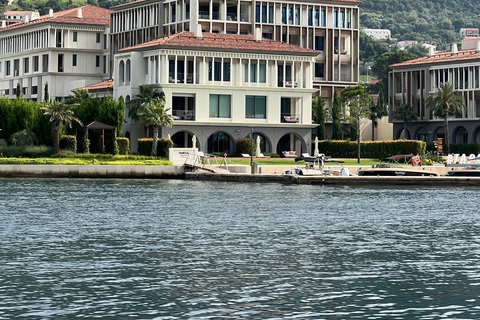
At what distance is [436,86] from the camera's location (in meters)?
137

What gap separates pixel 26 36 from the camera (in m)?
163

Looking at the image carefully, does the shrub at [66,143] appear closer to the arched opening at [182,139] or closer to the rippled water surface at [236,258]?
the arched opening at [182,139]

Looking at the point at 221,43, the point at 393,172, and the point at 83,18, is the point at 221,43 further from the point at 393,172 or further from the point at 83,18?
the point at 83,18

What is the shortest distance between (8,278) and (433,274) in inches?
566

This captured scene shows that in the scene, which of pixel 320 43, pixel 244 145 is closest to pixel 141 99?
pixel 244 145

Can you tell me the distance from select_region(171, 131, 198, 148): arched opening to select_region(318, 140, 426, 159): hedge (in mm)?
15789

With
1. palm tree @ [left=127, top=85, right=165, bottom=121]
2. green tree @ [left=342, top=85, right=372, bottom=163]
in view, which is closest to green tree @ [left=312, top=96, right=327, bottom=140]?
green tree @ [left=342, top=85, right=372, bottom=163]

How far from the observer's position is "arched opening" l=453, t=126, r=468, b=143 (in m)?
134

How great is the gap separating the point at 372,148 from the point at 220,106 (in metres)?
18.4

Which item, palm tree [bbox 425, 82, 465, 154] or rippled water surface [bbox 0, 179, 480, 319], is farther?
palm tree [bbox 425, 82, 465, 154]

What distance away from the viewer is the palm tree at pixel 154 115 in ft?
343

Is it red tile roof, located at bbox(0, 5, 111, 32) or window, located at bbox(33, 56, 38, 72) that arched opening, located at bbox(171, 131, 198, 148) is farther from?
window, located at bbox(33, 56, 38, 72)

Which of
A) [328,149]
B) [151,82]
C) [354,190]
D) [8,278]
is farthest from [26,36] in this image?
[8,278]

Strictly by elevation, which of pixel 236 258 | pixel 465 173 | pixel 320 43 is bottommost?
pixel 236 258
